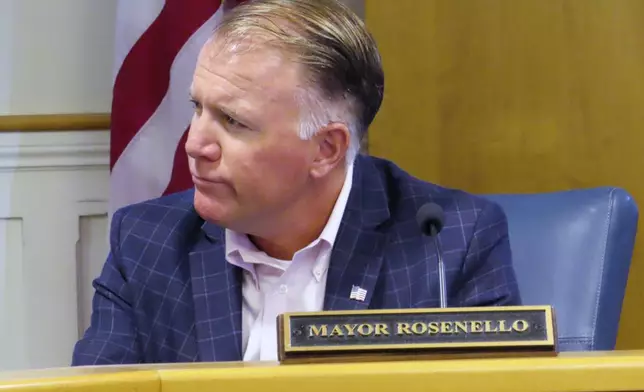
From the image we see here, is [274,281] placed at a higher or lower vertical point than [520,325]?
higher

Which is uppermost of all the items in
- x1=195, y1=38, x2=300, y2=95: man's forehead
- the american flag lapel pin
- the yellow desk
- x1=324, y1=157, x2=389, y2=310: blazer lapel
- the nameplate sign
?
x1=195, y1=38, x2=300, y2=95: man's forehead

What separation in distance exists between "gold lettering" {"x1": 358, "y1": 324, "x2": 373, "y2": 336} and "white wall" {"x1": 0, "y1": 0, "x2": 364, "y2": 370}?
4.77ft

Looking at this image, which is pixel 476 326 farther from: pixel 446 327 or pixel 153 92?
pixel 153 92

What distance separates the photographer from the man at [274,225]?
1.41 m

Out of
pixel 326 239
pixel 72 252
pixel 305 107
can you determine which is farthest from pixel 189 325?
pixel 72 252

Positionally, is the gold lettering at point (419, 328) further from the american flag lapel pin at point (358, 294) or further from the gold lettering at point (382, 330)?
the american flag lapel pin at point (358, 294)

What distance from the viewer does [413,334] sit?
92cm

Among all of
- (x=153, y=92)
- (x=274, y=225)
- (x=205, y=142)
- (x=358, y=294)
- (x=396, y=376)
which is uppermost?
(x=153, y=92)

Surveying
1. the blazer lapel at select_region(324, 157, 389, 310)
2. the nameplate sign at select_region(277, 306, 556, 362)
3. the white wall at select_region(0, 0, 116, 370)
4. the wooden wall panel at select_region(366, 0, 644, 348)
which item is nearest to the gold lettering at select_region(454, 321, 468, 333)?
the nameplate sign at select_region(277, 306, 556, 362)

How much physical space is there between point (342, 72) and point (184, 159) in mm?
708

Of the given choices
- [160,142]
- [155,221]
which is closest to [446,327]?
[155,221]

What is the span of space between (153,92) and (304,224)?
758 millimetres

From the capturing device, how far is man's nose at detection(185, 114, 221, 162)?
1398mm

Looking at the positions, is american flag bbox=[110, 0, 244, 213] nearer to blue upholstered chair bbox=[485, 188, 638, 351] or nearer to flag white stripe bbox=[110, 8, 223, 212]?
flag white stripe bbox=[110, 8, 223, 212]
